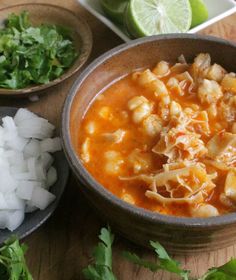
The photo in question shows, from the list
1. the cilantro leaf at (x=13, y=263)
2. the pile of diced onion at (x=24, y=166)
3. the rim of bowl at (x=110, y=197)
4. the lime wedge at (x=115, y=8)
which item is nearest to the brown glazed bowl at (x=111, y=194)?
the rim of bowl at (x=110, y=197)

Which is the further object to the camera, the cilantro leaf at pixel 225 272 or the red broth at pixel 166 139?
the red broth at pixel 166 139

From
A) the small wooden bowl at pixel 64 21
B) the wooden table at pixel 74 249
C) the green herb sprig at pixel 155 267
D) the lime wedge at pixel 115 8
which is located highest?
the lime wedge at pixel 115 8

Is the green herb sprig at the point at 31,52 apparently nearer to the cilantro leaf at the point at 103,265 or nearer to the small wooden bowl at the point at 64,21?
the small wooden bowl at the point at 64,21

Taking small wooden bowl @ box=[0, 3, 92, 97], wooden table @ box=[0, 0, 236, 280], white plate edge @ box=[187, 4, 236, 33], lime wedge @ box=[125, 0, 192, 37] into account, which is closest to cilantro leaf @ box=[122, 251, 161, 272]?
wooden table @ box=[0, 0, 236, 280]

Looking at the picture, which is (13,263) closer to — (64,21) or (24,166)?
(24,166)

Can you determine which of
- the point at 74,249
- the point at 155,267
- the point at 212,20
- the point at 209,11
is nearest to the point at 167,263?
the point at 155,267

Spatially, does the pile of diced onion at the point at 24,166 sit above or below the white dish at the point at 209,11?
below
